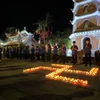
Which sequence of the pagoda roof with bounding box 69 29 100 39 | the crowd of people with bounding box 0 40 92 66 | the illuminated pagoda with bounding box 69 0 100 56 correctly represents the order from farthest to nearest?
1. the illuminated pagoda with bounding box 69 0 100 56
2. the pagoda roof with bounding box 69 29 100 39
3. the crowd of people with bounding box 0 40 92 66

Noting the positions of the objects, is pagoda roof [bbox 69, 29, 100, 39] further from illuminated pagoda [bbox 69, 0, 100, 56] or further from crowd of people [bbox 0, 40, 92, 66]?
crowd of people [bbox 0, 40, 92, 66]

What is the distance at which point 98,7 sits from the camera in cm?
2727

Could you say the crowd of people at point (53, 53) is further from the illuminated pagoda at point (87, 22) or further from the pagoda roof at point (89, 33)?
the illuminated pagoda at point (87, 22)

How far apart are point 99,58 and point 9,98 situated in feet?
30.6

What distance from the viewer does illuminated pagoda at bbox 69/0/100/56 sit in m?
27.0

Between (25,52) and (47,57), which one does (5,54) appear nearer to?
(25,52)

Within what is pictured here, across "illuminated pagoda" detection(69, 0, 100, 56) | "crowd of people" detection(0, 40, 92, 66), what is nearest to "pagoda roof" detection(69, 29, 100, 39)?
"illuminated pagoda" detection(69, 0, 100, 56)

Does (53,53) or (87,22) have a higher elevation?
(87,22)

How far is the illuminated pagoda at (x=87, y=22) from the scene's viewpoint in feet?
88.5

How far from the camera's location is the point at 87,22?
2817 centimetres

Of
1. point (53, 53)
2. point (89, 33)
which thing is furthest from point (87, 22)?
point (53, 53)

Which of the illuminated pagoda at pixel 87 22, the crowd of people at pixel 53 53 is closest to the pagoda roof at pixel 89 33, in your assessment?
the illuminated pagoda at pixel 87 22

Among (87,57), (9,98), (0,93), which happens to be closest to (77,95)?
(9,98)

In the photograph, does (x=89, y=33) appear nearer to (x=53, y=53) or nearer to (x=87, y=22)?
(x=87, y=22)
